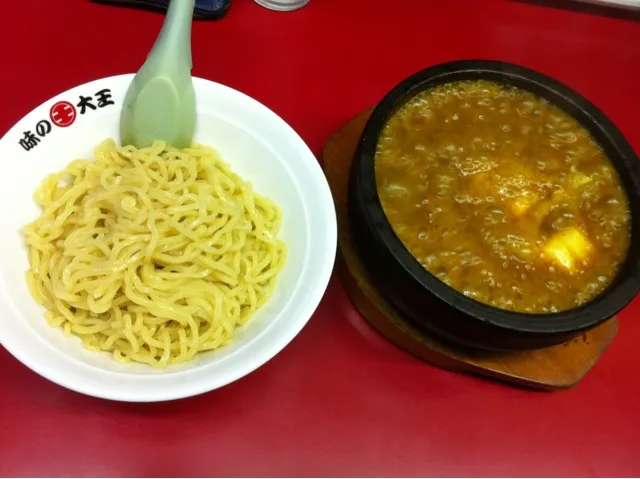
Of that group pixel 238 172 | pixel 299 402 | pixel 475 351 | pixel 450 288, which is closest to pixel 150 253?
pixel 238 172

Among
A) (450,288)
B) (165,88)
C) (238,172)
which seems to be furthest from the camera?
(238,172)

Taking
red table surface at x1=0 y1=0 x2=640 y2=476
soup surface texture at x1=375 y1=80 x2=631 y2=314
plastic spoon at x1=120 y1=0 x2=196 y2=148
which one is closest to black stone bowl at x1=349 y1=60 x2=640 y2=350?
soup surface texture at x1=375 y1=80 x2=631 y2=314

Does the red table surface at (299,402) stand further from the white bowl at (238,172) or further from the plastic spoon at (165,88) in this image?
the plastic spoon at (165,88)

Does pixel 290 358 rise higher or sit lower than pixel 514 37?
lower

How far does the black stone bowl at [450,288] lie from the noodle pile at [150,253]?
246mm

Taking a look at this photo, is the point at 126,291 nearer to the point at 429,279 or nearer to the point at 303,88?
the point at 429,279

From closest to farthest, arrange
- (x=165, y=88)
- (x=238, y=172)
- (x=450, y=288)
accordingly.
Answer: (x=450, y=288) < (x=165, y=88) < (x=238, y=172)

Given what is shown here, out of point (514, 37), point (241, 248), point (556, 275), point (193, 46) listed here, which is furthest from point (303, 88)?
point (556, 275)

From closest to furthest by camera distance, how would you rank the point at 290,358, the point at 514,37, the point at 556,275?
the point at 556,275
the point at 290,358
the point at 514,37

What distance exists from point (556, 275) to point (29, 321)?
1.09m

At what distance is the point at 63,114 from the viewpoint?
4.56 feet

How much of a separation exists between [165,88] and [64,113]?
247 mm

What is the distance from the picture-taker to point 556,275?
1316 millimetres

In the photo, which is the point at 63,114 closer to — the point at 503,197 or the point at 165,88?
the point at 165,88
